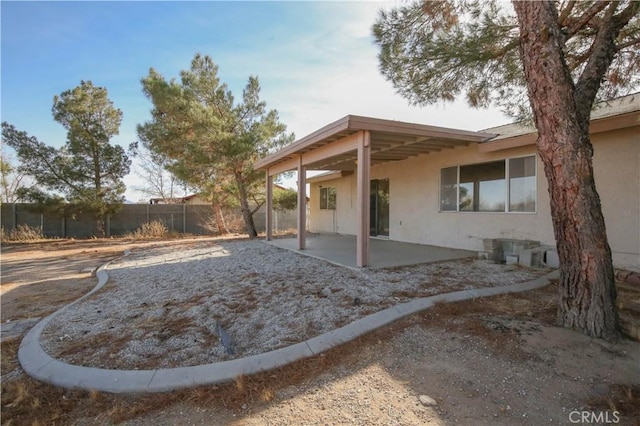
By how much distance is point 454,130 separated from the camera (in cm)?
615

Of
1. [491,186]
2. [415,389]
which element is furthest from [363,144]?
[415,389]

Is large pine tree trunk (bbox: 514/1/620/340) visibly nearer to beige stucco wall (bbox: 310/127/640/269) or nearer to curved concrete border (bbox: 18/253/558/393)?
curved concrete border (bbox: 18/253/558/393)

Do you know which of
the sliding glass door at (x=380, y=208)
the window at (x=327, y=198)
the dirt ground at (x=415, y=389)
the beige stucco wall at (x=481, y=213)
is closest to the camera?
the dirt ground at (x=415, y=389)

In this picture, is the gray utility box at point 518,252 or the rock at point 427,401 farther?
the gray utility box at point 518,252

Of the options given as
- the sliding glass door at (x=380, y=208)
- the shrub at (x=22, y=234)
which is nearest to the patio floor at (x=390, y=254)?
the sliding glass door at (x=380, y=208)

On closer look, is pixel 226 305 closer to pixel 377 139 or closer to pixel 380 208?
pixel 377 139

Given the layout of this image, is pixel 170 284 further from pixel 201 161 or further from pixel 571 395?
pixel 201 161

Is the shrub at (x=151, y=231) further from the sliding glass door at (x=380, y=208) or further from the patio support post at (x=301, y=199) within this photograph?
the sliding glass door at (x=380, y=208)

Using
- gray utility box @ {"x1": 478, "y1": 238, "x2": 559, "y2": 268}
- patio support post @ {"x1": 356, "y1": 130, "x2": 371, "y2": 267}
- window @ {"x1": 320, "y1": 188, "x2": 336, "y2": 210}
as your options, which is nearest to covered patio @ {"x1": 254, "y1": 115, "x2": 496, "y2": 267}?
patio support post @ {"x1": 356, "y1": 130, "x2": 371, "y2": 267}

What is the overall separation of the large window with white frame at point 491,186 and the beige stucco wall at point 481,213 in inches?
5.6

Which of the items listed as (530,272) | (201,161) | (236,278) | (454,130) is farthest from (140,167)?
(530,272)

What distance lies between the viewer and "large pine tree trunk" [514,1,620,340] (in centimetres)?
299

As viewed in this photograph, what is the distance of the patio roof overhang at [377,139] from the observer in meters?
5.27

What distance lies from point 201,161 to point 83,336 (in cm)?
802
